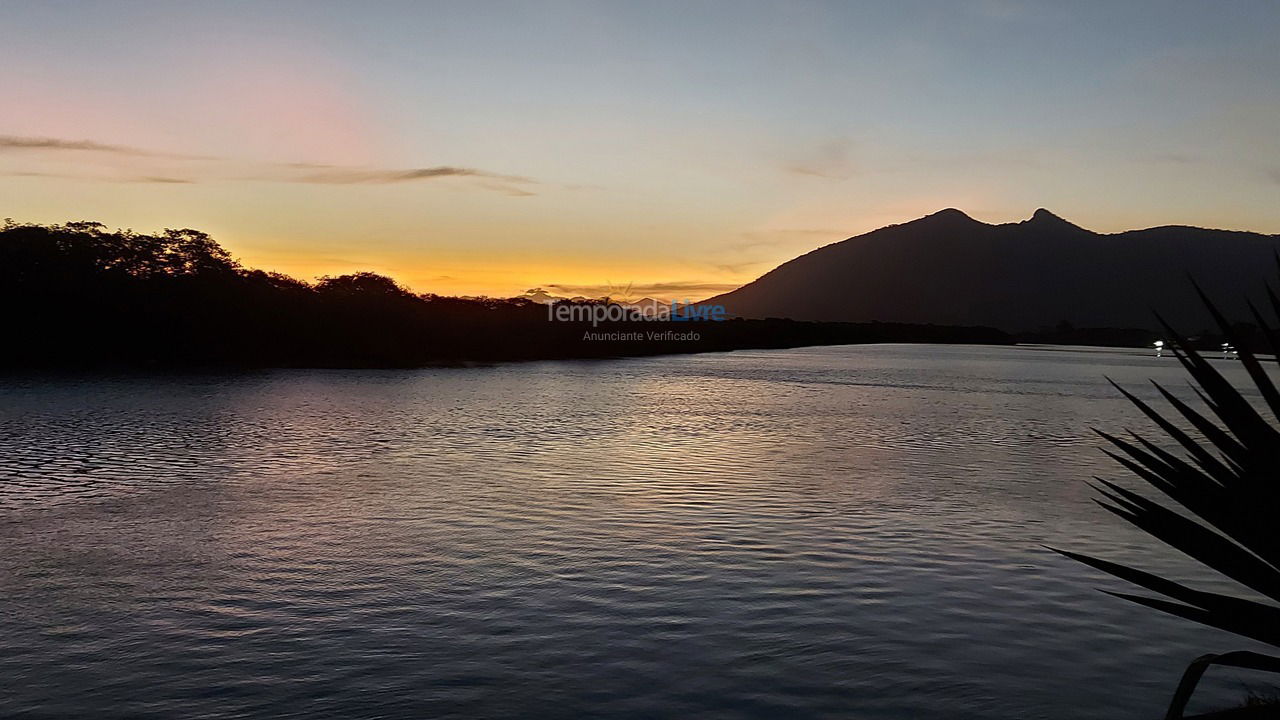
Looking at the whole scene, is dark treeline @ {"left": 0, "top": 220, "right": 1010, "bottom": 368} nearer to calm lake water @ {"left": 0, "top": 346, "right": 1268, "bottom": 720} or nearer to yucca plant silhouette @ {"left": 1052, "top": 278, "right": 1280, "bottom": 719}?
calm lake water @ {"left": 0, "top": 346, "right": 1268, "bottom": 720}

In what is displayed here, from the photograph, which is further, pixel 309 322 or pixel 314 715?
pixel 309 322

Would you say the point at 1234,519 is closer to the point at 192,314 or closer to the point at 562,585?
the point at 562,585

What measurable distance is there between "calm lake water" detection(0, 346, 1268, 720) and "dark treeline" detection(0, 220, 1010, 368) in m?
64.5

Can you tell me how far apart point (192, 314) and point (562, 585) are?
101510mm

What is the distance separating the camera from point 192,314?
99.3 metres

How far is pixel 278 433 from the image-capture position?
95.3ft

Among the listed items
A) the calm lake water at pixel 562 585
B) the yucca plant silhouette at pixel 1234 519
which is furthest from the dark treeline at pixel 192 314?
the yucca plant silhouette at pixel 1234 519

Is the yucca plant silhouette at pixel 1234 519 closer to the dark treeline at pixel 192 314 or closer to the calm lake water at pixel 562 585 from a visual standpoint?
the calm lake water at pixel 562 585

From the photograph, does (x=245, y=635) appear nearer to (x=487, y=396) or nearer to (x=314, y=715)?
(x=314, y=715)

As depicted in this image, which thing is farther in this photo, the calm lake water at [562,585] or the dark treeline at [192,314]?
the dark treeline at [192,314]

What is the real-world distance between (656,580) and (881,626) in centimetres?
301

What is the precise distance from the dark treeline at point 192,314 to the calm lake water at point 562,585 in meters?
64.5

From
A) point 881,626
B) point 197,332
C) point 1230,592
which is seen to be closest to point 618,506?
point 881,626

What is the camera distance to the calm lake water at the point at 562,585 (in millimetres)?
7816
